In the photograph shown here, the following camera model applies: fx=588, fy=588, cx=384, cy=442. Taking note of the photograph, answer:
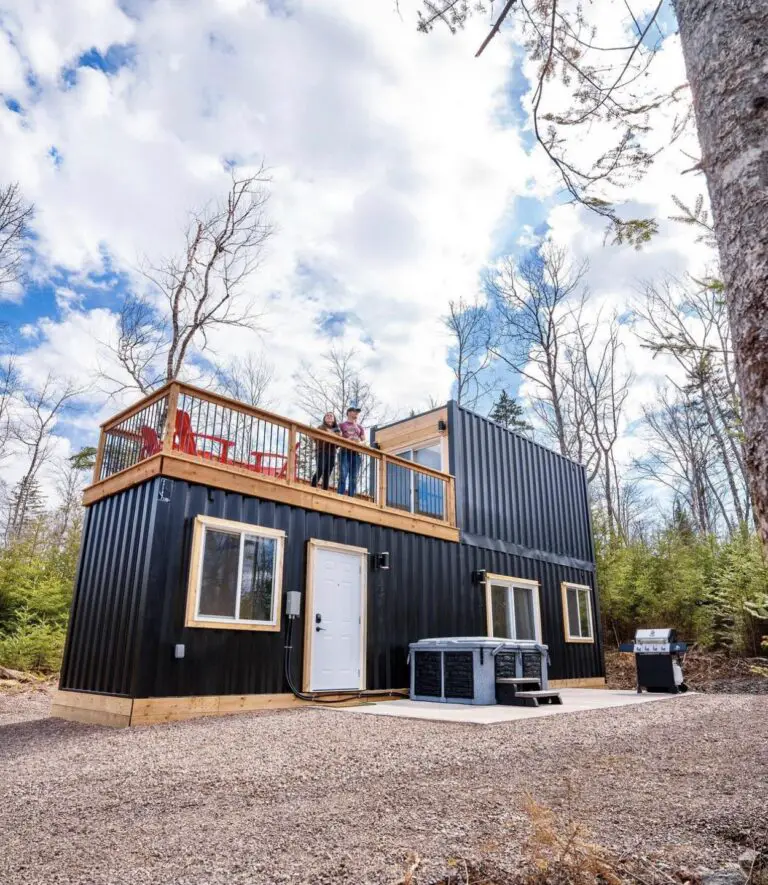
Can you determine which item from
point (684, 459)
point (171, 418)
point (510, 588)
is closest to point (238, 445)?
point (171, 418)

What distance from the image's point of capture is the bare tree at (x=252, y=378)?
19.1 m

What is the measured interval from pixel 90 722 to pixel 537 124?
680 cm

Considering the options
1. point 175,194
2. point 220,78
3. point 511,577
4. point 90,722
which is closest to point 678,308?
point 511,577

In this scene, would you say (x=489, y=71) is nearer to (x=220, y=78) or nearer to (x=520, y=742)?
(x=520, y=742)

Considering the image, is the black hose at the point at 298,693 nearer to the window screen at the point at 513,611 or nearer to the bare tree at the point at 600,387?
the window screen at the point at 513,611

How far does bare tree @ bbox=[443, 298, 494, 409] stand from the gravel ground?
16.0 meters

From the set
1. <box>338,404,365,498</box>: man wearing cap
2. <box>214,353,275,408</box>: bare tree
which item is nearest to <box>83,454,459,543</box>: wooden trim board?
<box>338,404,365,498</box>: man wearing cap

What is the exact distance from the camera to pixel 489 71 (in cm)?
327

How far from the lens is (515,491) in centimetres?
1163

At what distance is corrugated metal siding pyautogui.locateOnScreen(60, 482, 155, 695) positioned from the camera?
6.11 m

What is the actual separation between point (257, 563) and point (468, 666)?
295 centimetres

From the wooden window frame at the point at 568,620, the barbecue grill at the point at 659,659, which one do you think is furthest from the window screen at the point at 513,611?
the barbecue grill at the point at 659,659

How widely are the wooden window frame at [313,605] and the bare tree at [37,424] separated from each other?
14073 millimetres

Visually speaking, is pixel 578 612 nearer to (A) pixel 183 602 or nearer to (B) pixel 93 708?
(A) pixel 183 602
